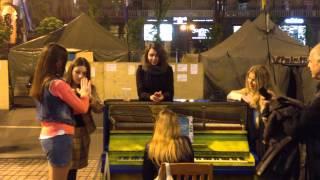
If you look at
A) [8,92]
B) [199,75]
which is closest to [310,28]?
[199,75]

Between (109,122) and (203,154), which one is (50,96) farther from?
(203,154)

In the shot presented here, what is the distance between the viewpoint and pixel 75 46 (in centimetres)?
1842

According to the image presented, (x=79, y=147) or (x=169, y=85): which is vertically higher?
(x=169, y=85)

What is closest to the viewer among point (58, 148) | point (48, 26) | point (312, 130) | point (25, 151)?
point (312, 130)

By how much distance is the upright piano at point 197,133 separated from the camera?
192 inches

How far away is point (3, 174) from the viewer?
24.6 feet

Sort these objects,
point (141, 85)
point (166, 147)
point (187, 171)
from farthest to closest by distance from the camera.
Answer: point (141, 85)
point (166, 147)
point (187, 171)

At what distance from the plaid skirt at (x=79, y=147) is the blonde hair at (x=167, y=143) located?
96 centimetres

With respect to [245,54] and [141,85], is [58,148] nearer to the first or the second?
[141,85]

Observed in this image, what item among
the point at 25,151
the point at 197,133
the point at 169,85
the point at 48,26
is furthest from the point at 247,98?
the point at 48,26

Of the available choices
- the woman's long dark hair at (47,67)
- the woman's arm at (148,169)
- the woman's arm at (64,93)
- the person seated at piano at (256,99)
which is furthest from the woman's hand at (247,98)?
the woman's long dark hair at (47,67)

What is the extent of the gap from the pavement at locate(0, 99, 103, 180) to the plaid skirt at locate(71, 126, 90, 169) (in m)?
1.89

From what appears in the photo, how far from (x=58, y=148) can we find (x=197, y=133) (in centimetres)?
137

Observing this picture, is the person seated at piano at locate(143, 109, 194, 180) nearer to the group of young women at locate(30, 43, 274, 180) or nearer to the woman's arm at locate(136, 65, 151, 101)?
the group of young women at locate(30, 43, 274, 180)
